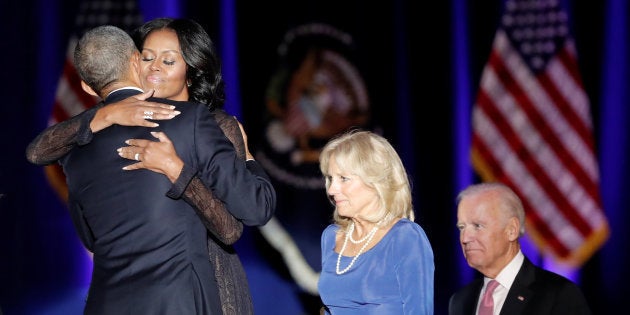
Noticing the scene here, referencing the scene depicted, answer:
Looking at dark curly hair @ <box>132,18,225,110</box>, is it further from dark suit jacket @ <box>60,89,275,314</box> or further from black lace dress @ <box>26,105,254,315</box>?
dark suit jacket @ <box>60,89,275,314</box>

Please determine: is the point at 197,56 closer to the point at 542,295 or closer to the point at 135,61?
the point at 135,61

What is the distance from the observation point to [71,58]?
16.9 ft

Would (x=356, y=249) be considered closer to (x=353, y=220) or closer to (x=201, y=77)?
(x=353, y=220)

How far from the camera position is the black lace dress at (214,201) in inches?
79.0

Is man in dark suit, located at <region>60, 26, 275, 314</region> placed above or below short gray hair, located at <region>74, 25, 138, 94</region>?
below

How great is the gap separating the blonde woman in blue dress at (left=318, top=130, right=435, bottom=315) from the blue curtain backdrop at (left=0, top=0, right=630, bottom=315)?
110 inches

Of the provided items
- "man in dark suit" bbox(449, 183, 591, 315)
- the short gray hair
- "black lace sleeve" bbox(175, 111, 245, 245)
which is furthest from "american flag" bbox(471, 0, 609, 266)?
the short gray hair

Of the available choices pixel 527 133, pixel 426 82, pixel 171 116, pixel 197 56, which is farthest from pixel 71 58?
pixel 171 116

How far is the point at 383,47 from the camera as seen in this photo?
549 centimetres

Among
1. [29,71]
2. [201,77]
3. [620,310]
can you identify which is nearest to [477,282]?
[201,77]

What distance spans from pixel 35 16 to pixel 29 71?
33cm

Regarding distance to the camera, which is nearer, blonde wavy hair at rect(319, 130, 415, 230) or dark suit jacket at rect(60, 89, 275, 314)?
dark suit jacket at rect(60, 89, 275, 314)

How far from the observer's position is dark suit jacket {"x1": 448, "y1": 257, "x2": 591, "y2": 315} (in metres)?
3.04

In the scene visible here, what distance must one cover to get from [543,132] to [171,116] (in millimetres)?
4011
